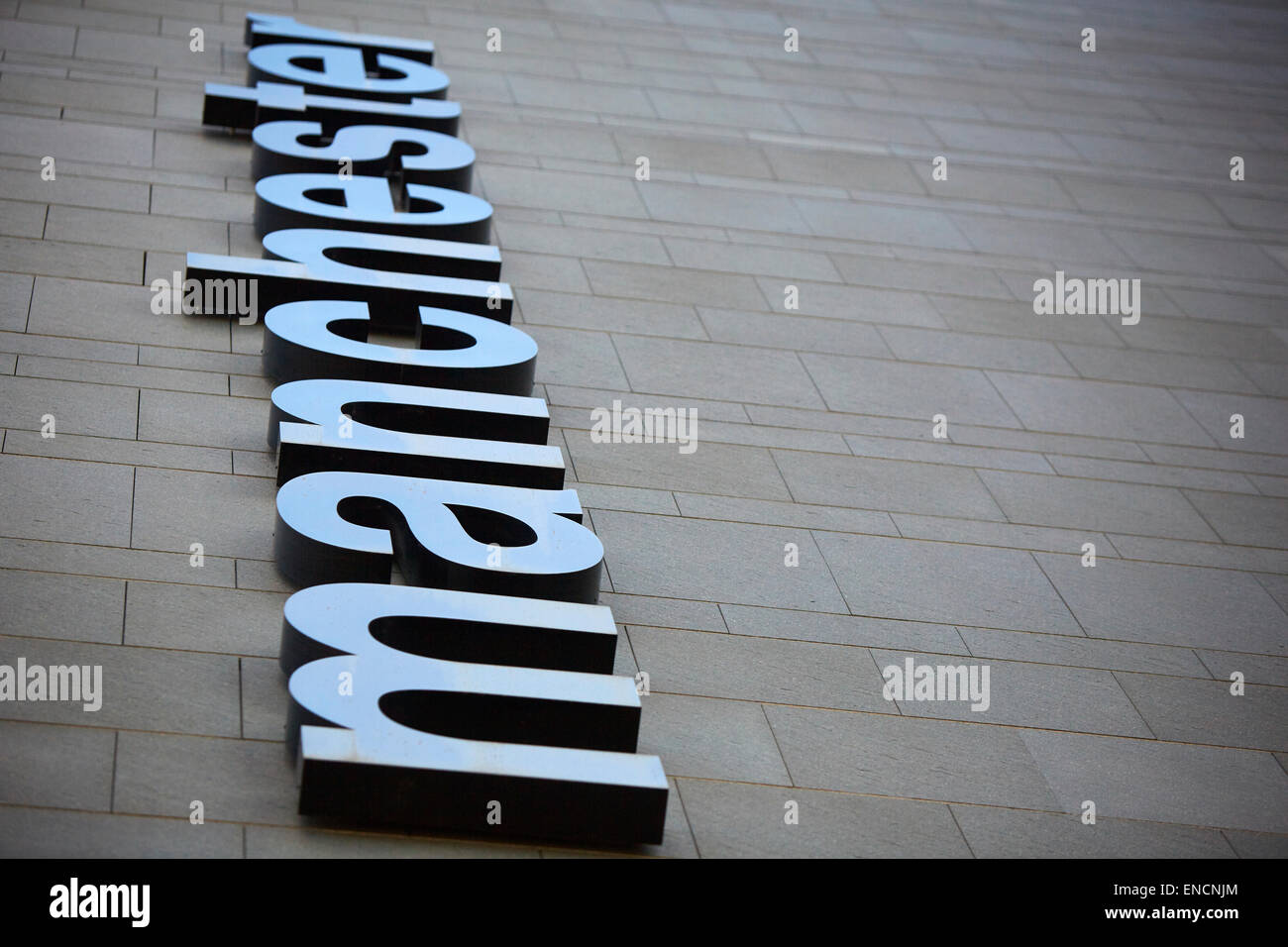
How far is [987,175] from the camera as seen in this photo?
9.16 meters

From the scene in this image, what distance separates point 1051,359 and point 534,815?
434 cm

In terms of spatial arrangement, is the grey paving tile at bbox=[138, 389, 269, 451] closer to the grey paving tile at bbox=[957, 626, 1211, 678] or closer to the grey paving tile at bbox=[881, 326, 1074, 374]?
the grey paving tile at bbox=[957, 626, 1211, 678]

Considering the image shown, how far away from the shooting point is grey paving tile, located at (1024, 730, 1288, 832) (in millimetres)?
4066

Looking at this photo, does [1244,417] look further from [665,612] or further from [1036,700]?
[665,612]

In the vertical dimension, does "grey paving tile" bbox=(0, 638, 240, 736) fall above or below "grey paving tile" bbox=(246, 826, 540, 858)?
above

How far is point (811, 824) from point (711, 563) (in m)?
1.29

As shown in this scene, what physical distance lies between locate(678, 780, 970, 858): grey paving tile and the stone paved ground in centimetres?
1

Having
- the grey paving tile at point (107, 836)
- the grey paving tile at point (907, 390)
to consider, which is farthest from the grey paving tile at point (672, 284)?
the grey paving tile at point (107, 836)

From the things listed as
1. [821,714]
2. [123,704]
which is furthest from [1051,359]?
[123,704]

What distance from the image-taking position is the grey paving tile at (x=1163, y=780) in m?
4.07

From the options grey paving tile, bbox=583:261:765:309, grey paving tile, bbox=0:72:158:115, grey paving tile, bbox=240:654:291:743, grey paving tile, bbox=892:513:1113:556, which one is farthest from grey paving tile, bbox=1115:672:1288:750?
grey paving tile, bbox=0:72:158:115

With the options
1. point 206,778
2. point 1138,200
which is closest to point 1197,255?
point 1138,200

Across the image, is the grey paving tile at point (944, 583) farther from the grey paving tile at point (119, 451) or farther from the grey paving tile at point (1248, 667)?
the grey paving tile at point (119, 451)

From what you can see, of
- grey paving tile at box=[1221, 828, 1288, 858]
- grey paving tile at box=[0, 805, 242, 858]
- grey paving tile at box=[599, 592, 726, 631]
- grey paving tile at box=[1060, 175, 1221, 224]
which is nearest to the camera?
grey paving tile at box=[0, 805, 242, 858]
